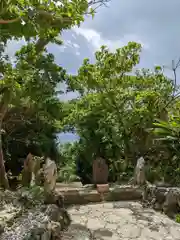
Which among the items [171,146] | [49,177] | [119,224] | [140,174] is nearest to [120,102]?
[171,146]

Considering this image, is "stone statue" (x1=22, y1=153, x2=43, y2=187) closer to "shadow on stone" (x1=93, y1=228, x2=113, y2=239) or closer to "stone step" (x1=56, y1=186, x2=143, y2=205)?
"stone step" (x1=56, y1=186, x2=143, y2=205)

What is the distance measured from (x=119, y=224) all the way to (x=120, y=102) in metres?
4.74

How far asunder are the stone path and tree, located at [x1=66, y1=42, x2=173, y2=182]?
10.3 feet

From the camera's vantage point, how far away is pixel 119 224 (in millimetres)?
4410

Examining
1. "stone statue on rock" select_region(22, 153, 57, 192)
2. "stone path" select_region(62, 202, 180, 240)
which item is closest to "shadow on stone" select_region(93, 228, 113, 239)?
"stone path" select_region(62, 202, 180, 240)

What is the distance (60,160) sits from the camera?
35.5ft

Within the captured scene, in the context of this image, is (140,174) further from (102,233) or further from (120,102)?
(120,102)

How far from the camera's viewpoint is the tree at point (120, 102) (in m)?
7.91

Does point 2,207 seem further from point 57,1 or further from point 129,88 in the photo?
point 129,88

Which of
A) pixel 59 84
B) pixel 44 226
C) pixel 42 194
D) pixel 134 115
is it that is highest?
pixel 59 84

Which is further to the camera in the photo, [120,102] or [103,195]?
[120,102]

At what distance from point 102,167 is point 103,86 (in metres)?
2.74

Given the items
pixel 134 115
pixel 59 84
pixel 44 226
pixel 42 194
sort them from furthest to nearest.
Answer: pixel 59 84 < pixel 134 115 < pixel 42 194 < pixel 44 226

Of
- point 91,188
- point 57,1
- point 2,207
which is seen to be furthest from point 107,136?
point 57,1
